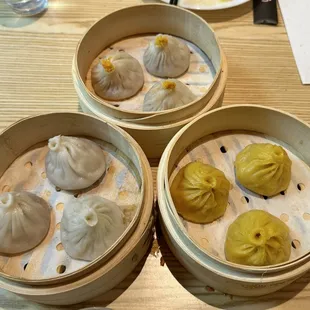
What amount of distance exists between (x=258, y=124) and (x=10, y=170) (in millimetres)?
794

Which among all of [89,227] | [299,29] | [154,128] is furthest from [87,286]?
[299,29]

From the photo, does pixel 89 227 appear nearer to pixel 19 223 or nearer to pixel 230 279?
pixel 19 223

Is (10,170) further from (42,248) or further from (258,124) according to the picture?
(258,124)

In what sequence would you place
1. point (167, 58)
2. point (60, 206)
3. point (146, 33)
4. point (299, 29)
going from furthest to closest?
point (299, 29), point (146, 33), point (167, 58), point (60, 206)

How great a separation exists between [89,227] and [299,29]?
49.4 inches

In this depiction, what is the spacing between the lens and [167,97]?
48.7 inches

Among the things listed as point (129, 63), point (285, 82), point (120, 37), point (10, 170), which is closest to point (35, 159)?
point (10, 170)

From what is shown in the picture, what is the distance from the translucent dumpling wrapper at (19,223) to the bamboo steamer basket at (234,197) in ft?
1.14

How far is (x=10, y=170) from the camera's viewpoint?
1205mm

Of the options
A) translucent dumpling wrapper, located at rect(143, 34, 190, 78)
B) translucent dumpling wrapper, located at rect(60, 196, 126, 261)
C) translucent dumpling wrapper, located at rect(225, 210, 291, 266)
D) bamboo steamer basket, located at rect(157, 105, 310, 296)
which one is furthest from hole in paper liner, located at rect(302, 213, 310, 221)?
translucent dumpling wrapper, located at rect(143, 34, 190, 78)

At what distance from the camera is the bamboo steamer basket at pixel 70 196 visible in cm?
92

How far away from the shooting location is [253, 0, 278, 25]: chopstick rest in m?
1.66

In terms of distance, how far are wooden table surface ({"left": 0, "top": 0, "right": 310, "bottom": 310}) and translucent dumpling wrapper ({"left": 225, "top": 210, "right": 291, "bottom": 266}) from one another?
0.56 feet

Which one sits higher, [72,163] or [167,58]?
[167,58]
